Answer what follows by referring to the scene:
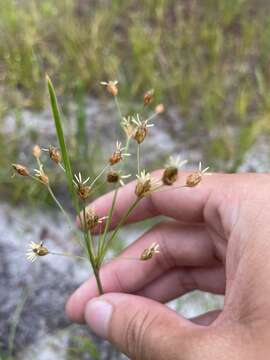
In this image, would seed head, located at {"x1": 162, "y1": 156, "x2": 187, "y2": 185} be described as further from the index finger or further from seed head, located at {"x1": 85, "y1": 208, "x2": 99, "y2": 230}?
the index finger

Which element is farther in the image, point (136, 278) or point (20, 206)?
point (20, 206)

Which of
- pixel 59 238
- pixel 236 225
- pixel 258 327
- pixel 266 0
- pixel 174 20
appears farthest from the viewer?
pixel 266 0

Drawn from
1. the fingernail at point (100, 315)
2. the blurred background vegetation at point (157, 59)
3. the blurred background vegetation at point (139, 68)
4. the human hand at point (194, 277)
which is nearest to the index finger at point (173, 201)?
the human hand at point (194, 277)

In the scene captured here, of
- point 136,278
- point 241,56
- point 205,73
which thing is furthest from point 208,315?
point 241,56

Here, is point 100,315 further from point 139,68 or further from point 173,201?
point 139,68

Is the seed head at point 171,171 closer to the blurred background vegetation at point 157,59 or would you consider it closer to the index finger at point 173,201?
the index finger at point 173,201

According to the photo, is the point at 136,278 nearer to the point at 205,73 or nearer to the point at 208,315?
the point at 208,315

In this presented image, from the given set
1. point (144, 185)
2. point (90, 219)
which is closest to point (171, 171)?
point (144, 185)
